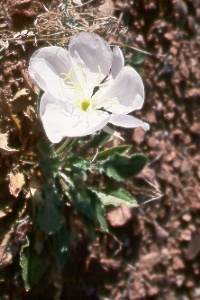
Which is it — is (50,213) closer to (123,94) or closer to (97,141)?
(97,141)

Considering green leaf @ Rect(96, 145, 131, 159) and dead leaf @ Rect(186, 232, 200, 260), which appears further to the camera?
dead leaf @ Rect(186, 232, 200, 260)

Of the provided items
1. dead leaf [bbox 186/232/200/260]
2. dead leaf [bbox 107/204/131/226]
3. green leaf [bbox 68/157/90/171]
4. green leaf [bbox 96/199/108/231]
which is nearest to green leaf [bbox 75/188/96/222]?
green leaf [bbox 96/199/108/231]

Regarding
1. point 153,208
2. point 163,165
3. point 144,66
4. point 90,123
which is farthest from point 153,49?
point 90,123

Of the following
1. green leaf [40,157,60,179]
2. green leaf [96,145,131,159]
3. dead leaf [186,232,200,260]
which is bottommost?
dead leaf [186,232,200,260]

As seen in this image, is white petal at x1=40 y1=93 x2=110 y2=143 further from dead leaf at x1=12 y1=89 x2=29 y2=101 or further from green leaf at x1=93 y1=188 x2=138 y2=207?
green leaf at x1=93 y1=188 x2=138 y2=207

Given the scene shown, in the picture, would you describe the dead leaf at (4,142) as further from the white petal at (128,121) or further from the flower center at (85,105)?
the white petal at (128,121)

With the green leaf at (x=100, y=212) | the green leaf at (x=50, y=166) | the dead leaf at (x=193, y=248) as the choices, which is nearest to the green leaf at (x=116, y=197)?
the green leaf at (x=100, y=212)
